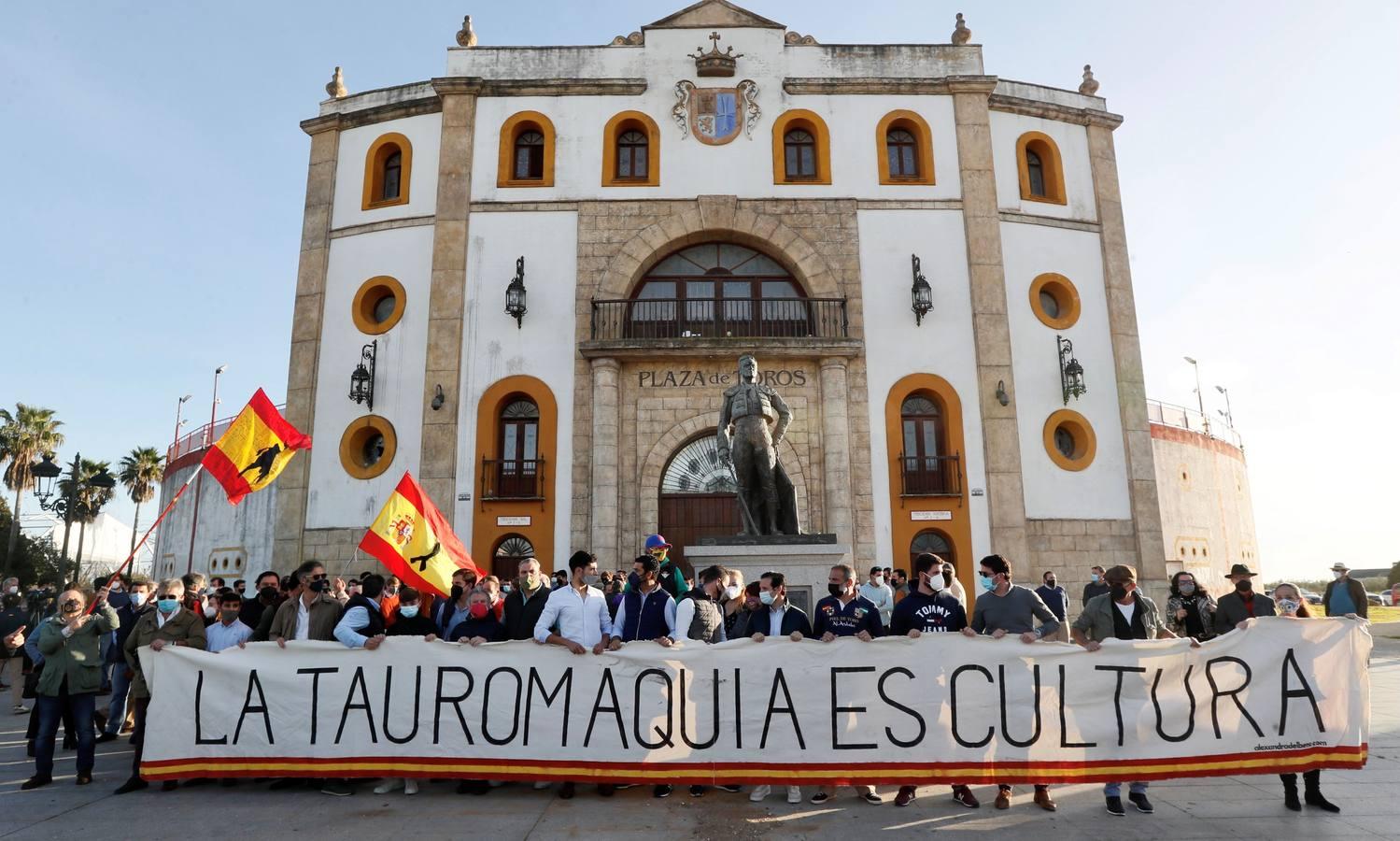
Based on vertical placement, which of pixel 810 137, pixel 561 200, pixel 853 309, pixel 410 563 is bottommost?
pixel 410 563

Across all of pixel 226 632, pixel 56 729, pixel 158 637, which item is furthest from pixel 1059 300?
pixel 56 729

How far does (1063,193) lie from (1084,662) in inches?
654

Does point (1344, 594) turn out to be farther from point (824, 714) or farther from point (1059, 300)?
point (824, 714)

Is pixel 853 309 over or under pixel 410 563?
over

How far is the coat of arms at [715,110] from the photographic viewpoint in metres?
19.7

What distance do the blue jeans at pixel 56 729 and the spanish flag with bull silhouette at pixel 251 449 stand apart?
388 cm

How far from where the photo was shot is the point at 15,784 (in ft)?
23.6

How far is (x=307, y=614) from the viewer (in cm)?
774

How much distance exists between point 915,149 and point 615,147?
7362 millimetres

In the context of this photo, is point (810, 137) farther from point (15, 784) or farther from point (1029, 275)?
point (15, 784)

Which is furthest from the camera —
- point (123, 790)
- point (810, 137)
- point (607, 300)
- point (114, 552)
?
point (114, 552)

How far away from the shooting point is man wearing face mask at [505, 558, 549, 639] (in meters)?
7.47

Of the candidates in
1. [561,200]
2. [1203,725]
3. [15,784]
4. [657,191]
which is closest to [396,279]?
[561,200]

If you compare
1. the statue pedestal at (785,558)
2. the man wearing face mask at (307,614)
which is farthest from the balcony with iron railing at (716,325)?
the man wearing face mask at (307,614)
